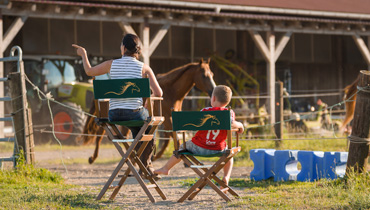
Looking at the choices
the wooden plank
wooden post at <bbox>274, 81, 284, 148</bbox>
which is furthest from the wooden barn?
the wooden plank

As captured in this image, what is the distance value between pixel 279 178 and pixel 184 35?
1351 centimetres

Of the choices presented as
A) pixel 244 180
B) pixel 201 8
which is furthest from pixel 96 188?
pixel 201 8

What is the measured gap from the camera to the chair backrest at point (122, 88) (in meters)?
6.29

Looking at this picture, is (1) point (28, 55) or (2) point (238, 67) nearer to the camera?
(1) point (28, 55)

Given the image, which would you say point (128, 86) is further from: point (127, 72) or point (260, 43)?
point (260, 43)

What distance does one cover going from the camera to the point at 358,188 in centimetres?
673

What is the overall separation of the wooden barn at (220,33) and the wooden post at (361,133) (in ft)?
26.6

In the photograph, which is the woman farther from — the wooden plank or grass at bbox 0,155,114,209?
the wooden plank

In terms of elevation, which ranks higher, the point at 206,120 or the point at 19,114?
the point at 206,120

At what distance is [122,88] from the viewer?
6336 millimetres

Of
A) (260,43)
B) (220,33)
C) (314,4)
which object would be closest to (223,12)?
(260,43)

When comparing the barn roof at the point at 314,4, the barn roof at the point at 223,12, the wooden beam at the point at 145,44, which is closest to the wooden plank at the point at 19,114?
the barn roof at the point at 223,12

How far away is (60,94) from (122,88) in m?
10.5

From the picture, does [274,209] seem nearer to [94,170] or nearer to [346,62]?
[94,170]
